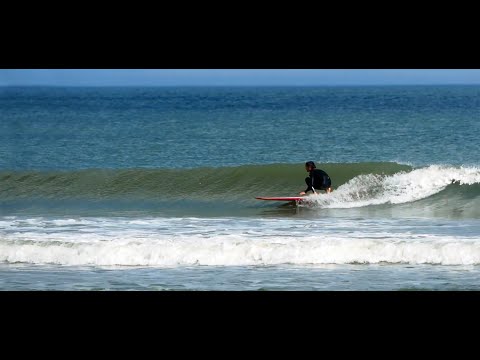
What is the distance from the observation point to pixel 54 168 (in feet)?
56.7

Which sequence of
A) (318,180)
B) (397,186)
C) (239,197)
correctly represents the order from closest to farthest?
(318,180)
(397,186)
(239,197)

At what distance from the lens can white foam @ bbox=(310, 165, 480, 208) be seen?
13086mm

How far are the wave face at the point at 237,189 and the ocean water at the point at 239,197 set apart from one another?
44 mm

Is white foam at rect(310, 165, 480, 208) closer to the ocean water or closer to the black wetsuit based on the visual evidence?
the ocean water

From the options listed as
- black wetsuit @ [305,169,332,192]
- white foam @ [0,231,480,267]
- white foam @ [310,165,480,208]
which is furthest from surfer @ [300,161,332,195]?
white foam @ [0,231,480,267]

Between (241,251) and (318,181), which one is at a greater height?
(318,181)

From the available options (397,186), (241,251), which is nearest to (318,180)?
(397,186)

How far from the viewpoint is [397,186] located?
14.2 metres

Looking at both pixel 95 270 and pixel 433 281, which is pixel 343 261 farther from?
pixel 95 270

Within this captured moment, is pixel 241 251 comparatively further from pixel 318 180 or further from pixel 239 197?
pixel 239 197

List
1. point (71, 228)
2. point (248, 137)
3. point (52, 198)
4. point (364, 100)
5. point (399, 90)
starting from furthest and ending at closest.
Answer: point (399, 90), point (364, 100), point (248, 137), point (52, 198), point (71, 228)

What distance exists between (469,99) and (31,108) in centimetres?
1594

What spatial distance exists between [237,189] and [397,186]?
285cm
